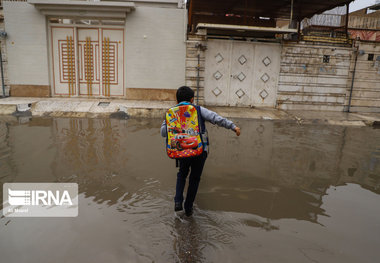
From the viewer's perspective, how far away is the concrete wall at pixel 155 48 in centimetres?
1062

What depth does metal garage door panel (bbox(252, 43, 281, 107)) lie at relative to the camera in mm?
11352

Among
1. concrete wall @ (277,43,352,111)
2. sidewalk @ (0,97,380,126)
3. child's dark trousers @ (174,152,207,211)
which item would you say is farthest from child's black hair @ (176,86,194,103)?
concrete wall @ (277,43,352,111)

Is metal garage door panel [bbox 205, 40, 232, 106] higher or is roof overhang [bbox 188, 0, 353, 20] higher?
roof overhang [bbox 188, 0, 353, 20]

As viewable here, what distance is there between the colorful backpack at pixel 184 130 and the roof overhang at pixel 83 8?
27.0 feet

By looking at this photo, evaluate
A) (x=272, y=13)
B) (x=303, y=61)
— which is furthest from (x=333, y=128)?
(x=272, y=13)

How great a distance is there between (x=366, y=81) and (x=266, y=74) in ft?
13.3

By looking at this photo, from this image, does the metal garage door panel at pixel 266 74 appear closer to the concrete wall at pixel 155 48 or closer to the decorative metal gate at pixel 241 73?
the decorative metal gate at pixel 241 73

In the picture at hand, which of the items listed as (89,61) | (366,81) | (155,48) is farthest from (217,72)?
(366,81)

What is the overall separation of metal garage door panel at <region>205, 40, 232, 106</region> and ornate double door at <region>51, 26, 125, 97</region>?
3.25 meters

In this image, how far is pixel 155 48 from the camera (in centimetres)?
Answer: 1080

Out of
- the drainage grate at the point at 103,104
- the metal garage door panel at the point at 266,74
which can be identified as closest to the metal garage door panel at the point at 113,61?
the drainage grate at the point at 103,104

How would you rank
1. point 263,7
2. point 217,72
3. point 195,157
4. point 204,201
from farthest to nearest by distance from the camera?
point 263,7
point 217,72
point 204,201
point 195,157

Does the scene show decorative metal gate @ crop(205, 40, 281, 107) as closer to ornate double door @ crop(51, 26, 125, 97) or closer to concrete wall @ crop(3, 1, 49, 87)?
ornate double door @ crop(51, 26, 125, 97)

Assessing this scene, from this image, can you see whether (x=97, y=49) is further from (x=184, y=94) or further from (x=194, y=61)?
(x=184, y=94)
